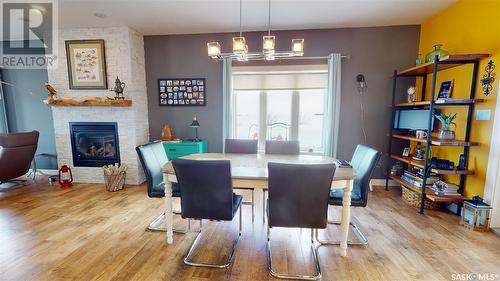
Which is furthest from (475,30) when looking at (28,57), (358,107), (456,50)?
(28,57)

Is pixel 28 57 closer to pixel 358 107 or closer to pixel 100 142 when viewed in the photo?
pixel 100 142

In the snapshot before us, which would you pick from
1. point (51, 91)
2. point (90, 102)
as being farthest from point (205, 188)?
point (51, 91)

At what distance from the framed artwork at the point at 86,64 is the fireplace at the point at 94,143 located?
2.16ft

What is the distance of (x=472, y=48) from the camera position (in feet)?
8.23

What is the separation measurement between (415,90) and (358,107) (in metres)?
0.80

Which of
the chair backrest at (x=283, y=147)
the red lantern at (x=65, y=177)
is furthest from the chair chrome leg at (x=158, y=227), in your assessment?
the red lantern at (x=65, y=177)

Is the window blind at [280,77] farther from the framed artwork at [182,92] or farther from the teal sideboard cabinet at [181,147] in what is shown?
the teal sideboard cabinet at [181,147]

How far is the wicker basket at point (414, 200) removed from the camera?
2.82 m

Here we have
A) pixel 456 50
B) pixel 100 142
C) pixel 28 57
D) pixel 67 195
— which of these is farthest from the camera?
pixel 28 57

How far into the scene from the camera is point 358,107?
3.61 m

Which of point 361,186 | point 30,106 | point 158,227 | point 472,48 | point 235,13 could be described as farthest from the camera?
point 30,106

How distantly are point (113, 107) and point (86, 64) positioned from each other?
797 millimetres

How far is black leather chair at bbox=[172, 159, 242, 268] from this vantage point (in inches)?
65.1

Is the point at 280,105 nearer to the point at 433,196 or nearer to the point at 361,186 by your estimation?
the point at 361,186
